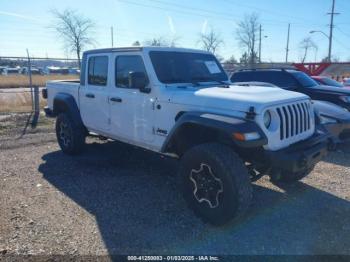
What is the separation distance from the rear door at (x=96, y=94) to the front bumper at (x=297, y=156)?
2845 millimetres

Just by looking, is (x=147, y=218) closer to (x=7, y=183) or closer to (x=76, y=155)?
(x=7, y=183)

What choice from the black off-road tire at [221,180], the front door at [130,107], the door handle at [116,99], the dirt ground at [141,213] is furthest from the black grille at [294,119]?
the door handle at [116,99]

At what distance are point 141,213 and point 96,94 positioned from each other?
2.33 meters

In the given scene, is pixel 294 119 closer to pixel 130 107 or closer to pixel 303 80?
pixel 130 107

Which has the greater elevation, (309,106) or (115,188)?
(309,106)

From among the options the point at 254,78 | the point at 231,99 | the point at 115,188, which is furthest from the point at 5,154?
the point at 254,78

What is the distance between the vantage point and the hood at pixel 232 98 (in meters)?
3.69

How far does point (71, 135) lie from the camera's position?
251 inches

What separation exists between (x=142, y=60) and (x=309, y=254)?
3144 mm

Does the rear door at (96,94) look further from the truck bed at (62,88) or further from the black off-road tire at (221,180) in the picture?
the black off-road tire at (221,180)

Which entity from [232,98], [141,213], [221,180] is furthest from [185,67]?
[141,213]

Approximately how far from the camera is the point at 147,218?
13.3ft

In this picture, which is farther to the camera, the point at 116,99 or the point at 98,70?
the point at 98,70

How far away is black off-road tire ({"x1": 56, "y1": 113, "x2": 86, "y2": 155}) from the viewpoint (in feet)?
20.6
